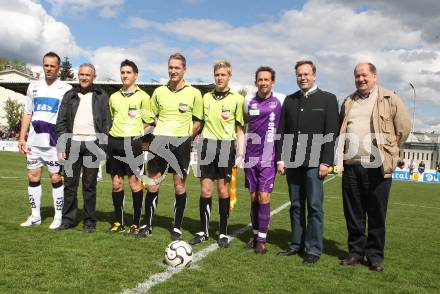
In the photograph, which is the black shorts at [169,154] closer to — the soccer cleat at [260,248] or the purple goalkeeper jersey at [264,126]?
the purple goalkeeper jersey at [264,126]

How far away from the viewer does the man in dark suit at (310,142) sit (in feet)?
17.0

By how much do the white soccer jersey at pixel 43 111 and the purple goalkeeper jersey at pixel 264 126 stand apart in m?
2.85

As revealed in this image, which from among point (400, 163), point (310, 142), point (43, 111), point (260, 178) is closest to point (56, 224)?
point (43, 111)

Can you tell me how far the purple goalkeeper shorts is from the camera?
18.2 ft

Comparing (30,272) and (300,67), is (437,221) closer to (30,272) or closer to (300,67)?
(300,67)

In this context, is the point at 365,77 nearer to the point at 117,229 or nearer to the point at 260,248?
the point at 260,248

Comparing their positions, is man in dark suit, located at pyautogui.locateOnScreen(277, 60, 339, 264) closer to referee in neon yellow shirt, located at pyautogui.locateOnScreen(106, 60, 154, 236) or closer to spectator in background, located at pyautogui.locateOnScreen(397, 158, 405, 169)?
spectator in background, located at pyautogui.locateOnScreen(397, 158, 405, 169)

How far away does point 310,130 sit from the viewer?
5285 millimetres

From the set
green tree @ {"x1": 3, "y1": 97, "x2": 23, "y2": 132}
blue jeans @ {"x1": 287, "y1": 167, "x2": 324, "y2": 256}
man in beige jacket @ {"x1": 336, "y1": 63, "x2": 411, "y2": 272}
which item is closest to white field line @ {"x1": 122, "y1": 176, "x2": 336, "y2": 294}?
blue jeans @ {"x1": 287, "y1": 167, "x2": 324, "y2": 256}

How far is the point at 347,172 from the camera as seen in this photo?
5297 millimetres

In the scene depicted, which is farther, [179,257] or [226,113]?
[226,113]

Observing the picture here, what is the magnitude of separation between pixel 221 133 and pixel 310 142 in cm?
119

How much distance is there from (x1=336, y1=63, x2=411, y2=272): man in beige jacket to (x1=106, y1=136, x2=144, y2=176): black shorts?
268 centimetres

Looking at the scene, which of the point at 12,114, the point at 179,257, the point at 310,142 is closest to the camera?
the point at 179,257
